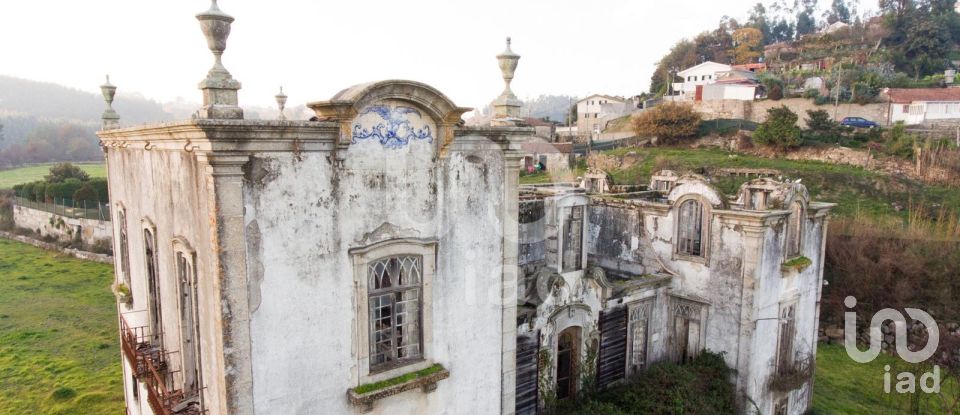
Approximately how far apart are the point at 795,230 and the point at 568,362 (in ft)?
23.2

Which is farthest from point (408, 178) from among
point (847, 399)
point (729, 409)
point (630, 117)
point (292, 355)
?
point (630, 117)

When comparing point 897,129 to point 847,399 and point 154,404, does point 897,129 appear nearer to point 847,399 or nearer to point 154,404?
point 847,399

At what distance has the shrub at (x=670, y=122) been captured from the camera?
162 ft

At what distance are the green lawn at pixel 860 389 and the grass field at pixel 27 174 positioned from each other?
197 feet

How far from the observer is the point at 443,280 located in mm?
8461

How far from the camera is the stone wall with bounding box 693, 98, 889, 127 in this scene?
49.6 meters

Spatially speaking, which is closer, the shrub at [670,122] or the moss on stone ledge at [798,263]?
the moss on stone ledge at [798,263]

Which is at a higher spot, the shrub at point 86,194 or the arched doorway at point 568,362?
the shrub at point 86,194

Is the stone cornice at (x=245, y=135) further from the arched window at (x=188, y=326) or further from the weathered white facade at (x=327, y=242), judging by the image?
the arched window at (x=188, y=326)

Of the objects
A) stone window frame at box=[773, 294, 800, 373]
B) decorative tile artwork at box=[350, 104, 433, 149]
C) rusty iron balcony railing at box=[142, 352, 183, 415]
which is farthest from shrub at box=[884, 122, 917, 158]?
rusty iron balcony railing at box=[142, 352, 183, 415]

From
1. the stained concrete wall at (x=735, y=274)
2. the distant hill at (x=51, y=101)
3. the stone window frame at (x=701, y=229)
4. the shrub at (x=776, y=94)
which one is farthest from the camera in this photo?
the distant hill at (x=51, y=101)

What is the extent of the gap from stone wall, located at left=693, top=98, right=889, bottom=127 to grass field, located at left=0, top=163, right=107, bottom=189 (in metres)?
60.2

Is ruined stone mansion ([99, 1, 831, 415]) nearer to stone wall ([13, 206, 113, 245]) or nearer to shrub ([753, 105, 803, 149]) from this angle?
stone wall ([13, 206, 113, 245])
